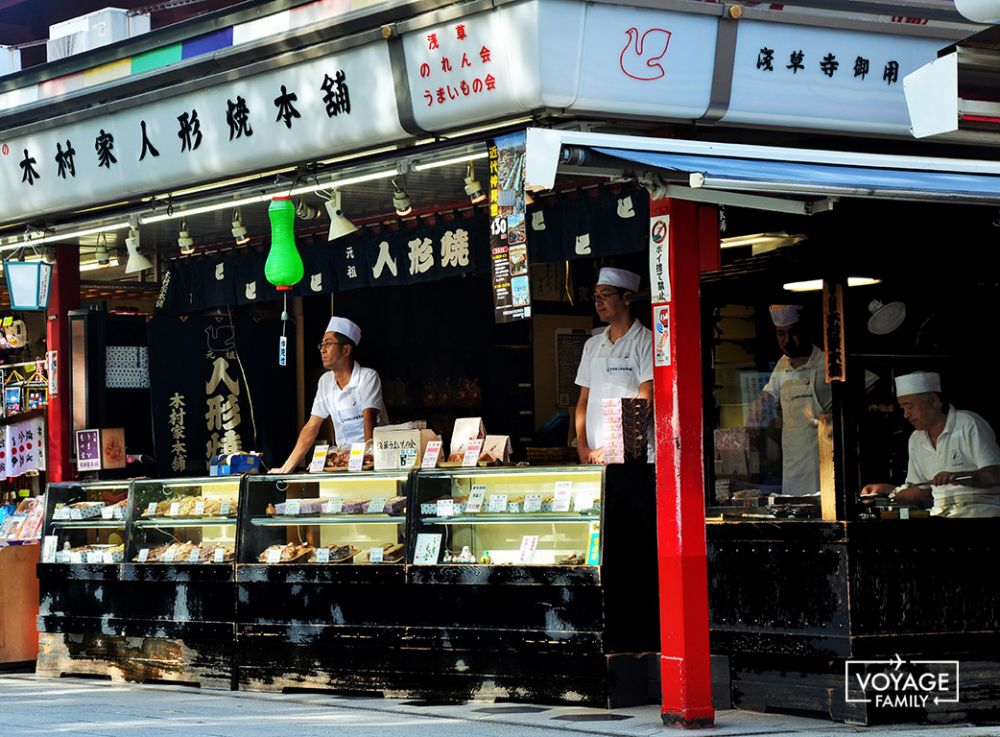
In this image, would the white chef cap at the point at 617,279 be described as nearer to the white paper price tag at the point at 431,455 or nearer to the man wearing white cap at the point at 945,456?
the white paper price tag at the point at 431,455

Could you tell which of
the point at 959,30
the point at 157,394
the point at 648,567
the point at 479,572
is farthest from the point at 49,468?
the point at 959,30

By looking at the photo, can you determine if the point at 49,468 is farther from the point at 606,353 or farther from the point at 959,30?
the point at 959,30

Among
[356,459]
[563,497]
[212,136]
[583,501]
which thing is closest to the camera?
[583,501]

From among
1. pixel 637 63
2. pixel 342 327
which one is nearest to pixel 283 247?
pixel 342 327

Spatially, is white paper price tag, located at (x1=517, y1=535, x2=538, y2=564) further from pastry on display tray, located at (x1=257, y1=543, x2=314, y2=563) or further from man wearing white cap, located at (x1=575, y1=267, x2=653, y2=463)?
pastry on display tray, located at (x1=257, y1=543, x2=314, y2=563)

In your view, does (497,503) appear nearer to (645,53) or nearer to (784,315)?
(784,315)

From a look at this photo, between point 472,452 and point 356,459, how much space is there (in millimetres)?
1123

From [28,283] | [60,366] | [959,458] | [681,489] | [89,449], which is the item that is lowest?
[681,489]

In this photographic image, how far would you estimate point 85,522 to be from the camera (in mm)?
13328

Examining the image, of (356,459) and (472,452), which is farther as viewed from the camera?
(356,459)

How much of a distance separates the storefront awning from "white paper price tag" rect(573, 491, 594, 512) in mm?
2345

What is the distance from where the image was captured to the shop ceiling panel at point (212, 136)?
34.5ft

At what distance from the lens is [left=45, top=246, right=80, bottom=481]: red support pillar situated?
14.0m

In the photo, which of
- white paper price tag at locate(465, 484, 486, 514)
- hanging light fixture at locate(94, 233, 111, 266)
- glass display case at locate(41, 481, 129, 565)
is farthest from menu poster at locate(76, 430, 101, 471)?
white paper price tag at locate(465, 484, 486, 514)
